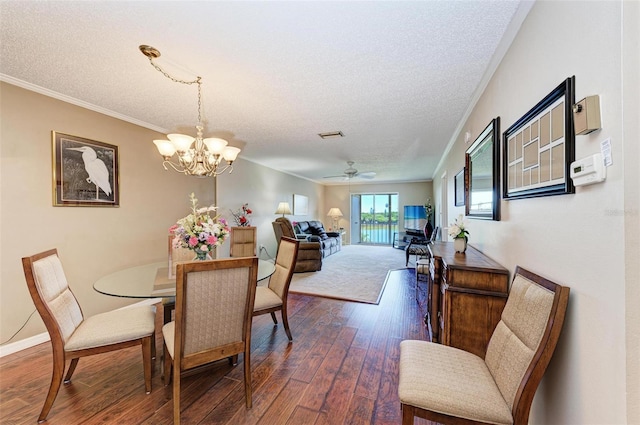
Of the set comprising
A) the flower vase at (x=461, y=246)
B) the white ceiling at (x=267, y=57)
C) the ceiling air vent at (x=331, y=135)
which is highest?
the white ceiling at (x=267, y=57)

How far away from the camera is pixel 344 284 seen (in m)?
4.34

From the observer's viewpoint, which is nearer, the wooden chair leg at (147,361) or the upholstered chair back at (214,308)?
the upholstered chair back at (214,308)

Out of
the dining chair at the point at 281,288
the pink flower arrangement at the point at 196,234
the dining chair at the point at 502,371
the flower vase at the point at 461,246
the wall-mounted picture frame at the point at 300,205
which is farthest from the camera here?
the wall-mounted picture frame at the point at 300,205

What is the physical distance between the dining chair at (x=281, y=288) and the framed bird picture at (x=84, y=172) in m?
2.22

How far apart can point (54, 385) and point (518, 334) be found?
263cm

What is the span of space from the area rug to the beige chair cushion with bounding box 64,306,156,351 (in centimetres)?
236

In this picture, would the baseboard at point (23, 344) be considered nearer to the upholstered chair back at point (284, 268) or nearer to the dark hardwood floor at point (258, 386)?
the dark hardwood floor at point (258, 386)

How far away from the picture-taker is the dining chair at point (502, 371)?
98cm

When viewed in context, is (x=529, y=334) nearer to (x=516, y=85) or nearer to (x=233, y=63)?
(x=516, y=85)

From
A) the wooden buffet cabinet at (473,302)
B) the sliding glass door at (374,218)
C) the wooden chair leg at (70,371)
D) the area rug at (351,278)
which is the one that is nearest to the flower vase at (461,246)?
the wooden buffet cabinet at (473,302)

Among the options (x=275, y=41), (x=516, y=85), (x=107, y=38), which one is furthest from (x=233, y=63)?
(x=516, y=85)

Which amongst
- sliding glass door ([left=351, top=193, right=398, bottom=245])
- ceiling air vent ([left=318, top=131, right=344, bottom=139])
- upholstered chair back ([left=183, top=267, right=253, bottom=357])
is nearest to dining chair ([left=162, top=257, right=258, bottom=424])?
upholstered chair back ([left=183, top=267, right=253, bottom=357])

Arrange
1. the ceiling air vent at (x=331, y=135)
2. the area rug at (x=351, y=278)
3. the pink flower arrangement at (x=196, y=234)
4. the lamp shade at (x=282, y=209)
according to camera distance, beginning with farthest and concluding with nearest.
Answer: the lamp shade at (x=282, y=209) → the area rug at (x=351, y=278) → the ceiling air vent at (x=331, y=135) → the pink flower arrangement at (x=196, y=234)

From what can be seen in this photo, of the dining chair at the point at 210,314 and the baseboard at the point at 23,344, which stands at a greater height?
the dining chair at the point at 210,314
